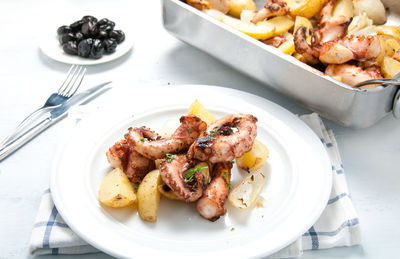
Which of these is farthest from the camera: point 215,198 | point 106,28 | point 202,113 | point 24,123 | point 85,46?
point 106,28

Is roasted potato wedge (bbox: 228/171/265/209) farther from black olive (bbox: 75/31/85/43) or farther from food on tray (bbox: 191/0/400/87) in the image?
black olive (bbox: 75/31/85/43)

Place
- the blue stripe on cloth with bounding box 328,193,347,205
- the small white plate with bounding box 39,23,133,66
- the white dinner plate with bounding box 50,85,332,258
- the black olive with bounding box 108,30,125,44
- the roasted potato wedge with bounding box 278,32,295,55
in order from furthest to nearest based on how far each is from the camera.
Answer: the black olive with bounding box 108,30,125,44, the small white plate with bounding box 39,23,133,66, the roasted potato wedge with bounding box 278,32,295,55, the blue stripe on cloth with bounding box 328,193,347,205, the white dinner plate with bounding box 50,85,332,258

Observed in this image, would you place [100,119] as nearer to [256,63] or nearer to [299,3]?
[256,63]

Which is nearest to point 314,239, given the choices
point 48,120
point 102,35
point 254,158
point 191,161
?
point 254,158

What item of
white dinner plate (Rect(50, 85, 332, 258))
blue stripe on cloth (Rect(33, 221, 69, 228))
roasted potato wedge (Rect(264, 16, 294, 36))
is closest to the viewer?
white dinner plate (Rect(50, 85, 332, 258))

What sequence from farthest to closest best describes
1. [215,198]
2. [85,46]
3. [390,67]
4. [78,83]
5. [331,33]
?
[85,46]
[78,83]
[331,33]
[390,67]
[215,198]

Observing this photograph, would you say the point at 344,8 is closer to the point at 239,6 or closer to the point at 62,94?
the point at 239,6

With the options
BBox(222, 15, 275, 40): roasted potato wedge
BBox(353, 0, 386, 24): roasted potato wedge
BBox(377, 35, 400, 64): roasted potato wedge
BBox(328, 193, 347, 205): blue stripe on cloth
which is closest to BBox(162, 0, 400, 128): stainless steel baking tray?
BBox(222, 15, 275, 40): roasted potato wedge
